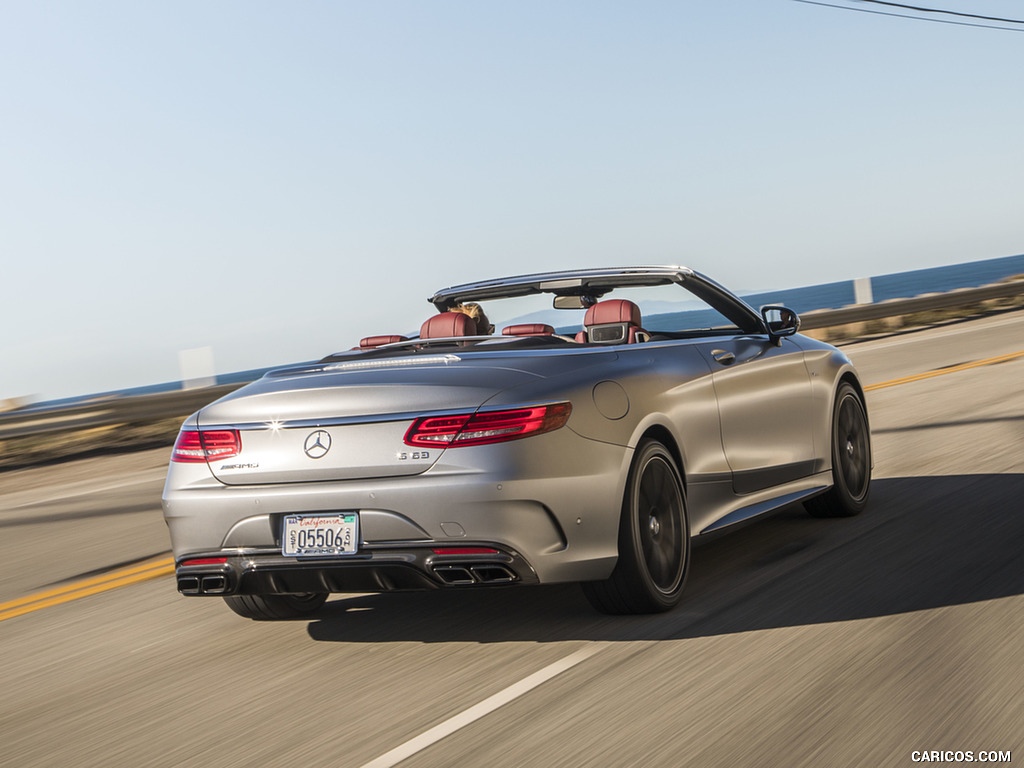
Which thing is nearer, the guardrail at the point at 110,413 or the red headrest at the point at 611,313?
the red headrest at the point at 611,313

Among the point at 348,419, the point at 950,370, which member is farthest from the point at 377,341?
the point at 950,370

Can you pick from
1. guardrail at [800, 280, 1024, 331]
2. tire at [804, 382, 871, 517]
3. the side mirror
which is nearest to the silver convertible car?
the side mirror

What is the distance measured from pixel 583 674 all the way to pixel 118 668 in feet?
6.61

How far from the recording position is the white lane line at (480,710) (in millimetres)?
3635

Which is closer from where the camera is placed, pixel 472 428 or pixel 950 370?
pixel 472 428

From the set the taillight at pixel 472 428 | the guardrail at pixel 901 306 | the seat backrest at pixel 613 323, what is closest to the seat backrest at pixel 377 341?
the seat backrest at pixel 613 323

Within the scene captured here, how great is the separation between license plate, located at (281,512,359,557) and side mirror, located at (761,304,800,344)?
304 centimetres

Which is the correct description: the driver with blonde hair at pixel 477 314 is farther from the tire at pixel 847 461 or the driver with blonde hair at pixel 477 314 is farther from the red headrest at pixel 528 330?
the tire at pixel 847 461

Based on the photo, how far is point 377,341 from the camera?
596 centimetres

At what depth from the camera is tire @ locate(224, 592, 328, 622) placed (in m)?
5.51

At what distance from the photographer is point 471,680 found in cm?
435

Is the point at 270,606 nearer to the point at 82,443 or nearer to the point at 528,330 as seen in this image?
the point at 528,330

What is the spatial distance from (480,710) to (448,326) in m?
2.23

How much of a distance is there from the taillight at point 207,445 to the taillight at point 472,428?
0.77 metres
